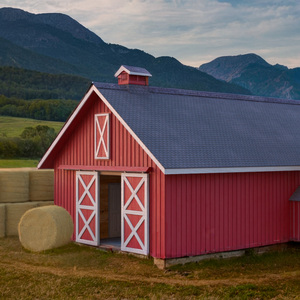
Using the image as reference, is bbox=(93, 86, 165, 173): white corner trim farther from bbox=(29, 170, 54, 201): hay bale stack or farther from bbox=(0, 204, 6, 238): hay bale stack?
bbox=(0, 204, 6, 238): hay bale stack

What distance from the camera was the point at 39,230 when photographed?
1889 centimetres

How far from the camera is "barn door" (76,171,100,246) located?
63.6 feet

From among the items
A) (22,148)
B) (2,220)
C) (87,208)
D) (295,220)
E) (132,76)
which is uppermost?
(132,76)

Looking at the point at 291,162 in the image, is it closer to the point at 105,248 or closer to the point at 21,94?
the point at 105,248

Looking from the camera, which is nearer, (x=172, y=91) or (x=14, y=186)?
(x=172, y=91)

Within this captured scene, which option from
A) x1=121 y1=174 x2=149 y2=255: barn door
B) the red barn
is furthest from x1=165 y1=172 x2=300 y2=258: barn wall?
x1=121 y1=174 x2=149 y2=255: barn door

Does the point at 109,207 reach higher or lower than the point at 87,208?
lower

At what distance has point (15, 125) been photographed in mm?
94000

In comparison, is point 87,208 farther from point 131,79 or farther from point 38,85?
point 38,85

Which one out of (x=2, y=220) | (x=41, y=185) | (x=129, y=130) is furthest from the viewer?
(x=41, y=185)

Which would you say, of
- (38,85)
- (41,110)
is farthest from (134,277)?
(38,85)

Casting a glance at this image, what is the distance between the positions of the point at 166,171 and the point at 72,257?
4.70 m

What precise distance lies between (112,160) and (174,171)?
3410mm

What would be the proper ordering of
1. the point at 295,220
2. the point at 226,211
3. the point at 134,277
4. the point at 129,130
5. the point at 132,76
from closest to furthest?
1. the point at 134,277
2. the point at 129,130
3. the point at 226,211
4. the point at 295,220
5. the point at 132,76
